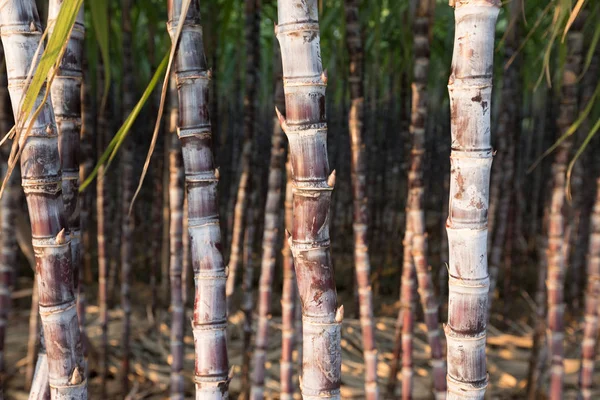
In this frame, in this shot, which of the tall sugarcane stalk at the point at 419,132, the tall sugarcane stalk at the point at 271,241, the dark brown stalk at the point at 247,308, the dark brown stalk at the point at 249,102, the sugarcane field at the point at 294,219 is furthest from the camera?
the dark brown stalk at the point at 247,308

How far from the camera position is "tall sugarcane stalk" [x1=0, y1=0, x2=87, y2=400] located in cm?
75

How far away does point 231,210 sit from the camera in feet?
10.00

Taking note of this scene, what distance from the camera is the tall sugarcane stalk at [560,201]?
1496mm

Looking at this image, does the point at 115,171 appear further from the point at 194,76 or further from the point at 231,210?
the point at 194,76

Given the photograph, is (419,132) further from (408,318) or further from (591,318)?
(591,318)

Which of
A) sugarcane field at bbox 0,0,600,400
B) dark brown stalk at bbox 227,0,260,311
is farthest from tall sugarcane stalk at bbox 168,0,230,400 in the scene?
dark brown stalk at bbox 227,0,260,311

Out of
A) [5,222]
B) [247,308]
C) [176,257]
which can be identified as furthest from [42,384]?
[247,308]

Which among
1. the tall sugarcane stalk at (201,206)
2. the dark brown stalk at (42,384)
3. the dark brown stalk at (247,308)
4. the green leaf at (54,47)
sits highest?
the green leaf at (54,47)

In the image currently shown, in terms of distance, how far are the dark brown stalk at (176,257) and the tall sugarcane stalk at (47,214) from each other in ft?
2.38

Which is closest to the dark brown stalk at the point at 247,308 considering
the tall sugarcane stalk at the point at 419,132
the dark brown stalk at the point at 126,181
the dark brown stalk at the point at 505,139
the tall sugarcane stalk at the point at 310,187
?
the dark brown stalk at the point at 126,181

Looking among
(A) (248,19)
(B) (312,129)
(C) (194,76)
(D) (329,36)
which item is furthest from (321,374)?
(D) (329,36)

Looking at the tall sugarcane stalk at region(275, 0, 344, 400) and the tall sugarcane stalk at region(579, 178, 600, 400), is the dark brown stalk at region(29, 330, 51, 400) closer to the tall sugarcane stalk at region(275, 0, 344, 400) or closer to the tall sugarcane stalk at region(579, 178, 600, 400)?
the tall sugarcane stalk at region(275, 0, 344, 400)

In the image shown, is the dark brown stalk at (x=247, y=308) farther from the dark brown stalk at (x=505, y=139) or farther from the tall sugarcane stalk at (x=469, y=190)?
the tall sugarcane stalk at (x=469, y=190)

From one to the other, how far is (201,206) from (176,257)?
0.96m
